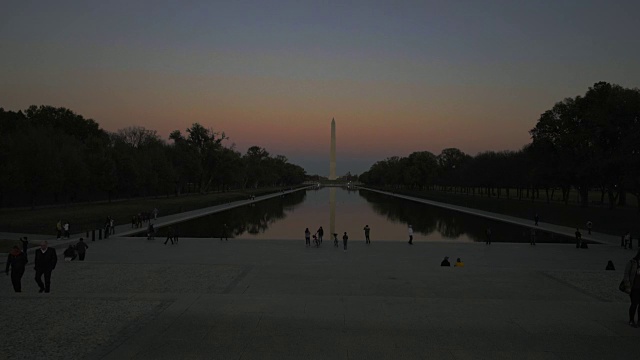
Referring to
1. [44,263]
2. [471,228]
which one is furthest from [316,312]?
[471,228]

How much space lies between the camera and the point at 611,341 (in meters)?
8.03

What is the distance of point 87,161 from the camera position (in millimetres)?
51656

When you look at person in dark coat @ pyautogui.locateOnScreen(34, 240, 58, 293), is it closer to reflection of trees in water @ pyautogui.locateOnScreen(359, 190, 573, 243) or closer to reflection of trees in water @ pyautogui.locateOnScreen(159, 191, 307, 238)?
reflection of trees in water @ pyautogui.locateOnScreen(159, 191, 307, 238)

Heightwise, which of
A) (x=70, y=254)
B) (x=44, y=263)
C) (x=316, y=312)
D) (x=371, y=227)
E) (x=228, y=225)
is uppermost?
(x=44, y=263)

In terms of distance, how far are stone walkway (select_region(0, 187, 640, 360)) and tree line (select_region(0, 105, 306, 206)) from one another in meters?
33.3

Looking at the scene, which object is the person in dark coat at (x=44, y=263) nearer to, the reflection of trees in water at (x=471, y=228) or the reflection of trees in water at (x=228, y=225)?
the reflection of trees in water at (x=228, y=225)

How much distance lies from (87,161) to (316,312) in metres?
50.8

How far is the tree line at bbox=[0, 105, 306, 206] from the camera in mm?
43438

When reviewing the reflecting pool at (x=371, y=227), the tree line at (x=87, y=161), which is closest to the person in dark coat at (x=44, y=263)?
the reflecting pool at (x=371, y=227)

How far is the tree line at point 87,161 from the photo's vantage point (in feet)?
143

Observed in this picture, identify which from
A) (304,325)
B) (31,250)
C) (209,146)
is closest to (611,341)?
(304,325)

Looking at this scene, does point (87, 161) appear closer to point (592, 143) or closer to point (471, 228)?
point (471, 228)

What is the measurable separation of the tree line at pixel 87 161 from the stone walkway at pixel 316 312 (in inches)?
1312

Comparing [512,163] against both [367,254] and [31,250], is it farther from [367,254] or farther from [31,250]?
[31,250]
